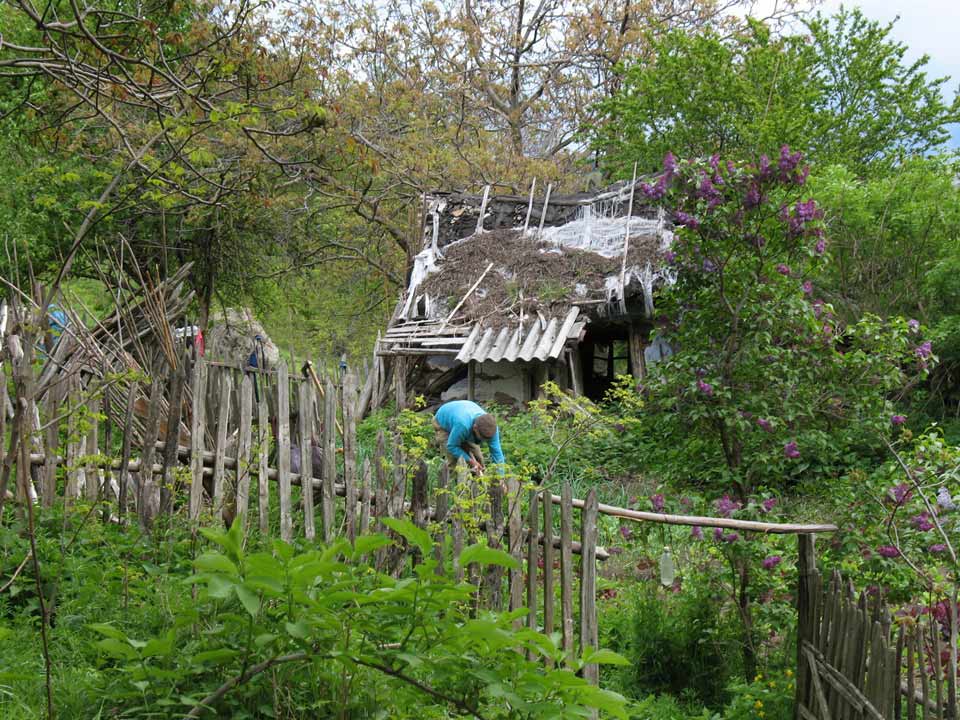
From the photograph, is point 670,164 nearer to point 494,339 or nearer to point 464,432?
point 464,432

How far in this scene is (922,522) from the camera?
4562mm

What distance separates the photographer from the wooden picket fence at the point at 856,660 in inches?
122

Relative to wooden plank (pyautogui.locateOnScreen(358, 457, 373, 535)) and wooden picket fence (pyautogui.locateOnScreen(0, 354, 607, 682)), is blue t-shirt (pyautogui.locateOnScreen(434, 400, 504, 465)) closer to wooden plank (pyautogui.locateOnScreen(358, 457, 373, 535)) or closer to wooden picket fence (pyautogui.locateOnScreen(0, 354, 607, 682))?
wooden picket fence (pyautogui.locateOnScreen(0, 354, 607, 682))

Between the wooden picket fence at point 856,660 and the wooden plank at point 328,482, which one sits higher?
the wooden plank at point 328,482

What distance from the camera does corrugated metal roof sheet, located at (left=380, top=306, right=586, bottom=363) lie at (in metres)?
13.5

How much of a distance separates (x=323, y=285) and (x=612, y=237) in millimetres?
10861

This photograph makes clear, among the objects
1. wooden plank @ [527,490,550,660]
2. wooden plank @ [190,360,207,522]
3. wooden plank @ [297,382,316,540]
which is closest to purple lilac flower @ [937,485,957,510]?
wooden plank @ [527,490,550,660]

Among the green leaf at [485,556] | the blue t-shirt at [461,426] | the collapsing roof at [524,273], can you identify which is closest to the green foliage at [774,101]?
the collapsing roof at [524,273]

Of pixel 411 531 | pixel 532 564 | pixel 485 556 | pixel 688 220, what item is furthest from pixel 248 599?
pixel 688 220

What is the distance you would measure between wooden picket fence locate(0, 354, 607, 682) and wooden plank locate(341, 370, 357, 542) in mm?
12

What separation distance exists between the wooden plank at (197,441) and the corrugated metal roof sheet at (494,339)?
26.7 feet

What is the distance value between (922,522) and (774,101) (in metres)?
16.8

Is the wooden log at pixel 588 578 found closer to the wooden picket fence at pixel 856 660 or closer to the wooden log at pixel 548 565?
the wooden log at pixel 548 565

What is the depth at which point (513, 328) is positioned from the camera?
14.2 metres
